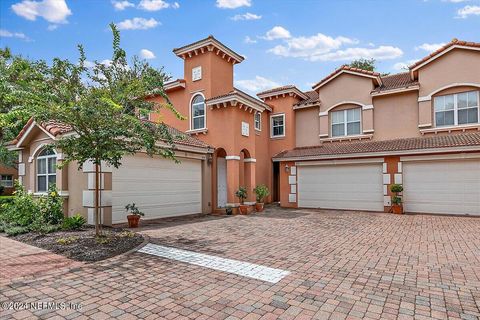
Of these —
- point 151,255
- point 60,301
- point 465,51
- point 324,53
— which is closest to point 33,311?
point 60,301

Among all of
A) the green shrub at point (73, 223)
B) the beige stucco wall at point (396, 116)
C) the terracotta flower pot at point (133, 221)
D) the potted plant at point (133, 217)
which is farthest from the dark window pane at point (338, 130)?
the green shrub at point (73, 223)

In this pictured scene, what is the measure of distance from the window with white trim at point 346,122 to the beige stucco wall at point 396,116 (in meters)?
1.01

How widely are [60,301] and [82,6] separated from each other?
28.7 feet

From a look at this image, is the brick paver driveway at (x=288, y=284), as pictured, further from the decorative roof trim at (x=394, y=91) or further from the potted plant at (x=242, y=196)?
the decorative roof trim at (x=394, y=91)

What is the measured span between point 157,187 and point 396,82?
14988 millimetres

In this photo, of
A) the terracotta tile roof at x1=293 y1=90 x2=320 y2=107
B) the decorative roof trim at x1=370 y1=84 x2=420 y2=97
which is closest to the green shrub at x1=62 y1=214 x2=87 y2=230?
the terracotta tile roof at x1=293 y1=90 x2=320 y2=107

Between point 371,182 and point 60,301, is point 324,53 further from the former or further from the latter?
point 60,301

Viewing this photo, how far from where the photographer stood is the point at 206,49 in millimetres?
16094

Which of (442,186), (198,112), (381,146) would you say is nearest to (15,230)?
(198,112)

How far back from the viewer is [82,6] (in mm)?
9219

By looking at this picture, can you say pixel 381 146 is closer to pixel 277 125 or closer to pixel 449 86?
pixel 449 86

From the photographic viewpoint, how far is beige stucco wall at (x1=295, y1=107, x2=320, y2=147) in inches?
754

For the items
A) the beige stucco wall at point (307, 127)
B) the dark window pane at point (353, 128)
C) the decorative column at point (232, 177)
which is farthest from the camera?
the beige stucco wall at point (307, 127)

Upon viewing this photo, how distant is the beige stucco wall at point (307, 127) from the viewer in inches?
754
